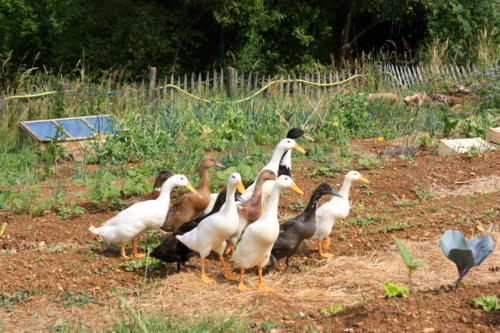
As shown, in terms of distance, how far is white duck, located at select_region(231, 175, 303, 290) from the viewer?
4.84 meters

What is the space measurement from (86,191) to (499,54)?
13.3 metres

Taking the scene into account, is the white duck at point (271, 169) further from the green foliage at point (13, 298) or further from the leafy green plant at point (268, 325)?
the leafy green plant at point (268, 325)

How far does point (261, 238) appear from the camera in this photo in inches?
190

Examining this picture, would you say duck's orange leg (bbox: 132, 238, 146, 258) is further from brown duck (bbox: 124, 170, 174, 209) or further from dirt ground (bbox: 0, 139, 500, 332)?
brown duck (bbox: 124, 170, 174, 209)

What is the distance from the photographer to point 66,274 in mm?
5188

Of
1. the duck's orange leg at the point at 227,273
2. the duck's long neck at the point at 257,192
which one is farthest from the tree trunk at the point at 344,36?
the duck's orange leg at the point at 227,273

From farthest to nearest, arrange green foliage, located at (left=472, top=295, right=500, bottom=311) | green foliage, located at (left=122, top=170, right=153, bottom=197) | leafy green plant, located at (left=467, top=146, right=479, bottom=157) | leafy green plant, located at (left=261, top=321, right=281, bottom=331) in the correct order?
leafy green plant, located at (left=467, top=146, right=479, bottom=157) < green foliage, located at (left=122, top=170, right=153, bottom=197) < leafy green plant, located at (left=261, top=321, right=281, bottom=331) < green foliage, located at (left=472, top=295, right=500, bottom=311)

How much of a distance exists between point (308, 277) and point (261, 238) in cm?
76

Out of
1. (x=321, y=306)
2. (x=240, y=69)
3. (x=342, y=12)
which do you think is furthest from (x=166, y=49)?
(x=321, y=306)

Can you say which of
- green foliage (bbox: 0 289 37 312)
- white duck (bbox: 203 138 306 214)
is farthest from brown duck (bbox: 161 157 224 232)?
green foliage (bbox: 0 289 37 312)

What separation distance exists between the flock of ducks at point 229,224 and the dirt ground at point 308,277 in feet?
0.76

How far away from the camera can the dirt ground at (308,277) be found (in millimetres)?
3971

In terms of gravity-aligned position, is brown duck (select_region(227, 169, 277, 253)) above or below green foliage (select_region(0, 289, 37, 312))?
above

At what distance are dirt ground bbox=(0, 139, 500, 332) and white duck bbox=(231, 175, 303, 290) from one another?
0.26 meters
